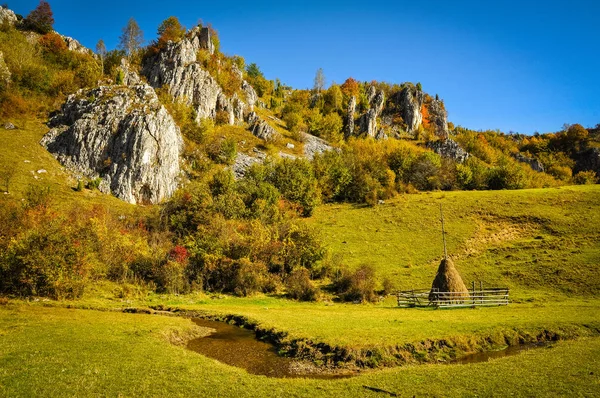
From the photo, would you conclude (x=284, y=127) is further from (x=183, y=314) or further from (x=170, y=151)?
(x=183, y=314)

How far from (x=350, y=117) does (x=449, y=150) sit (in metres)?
42.9

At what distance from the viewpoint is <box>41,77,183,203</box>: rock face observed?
246 ft

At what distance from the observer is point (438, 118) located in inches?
6683

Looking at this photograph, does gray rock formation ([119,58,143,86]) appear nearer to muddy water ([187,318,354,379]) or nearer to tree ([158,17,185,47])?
tree ([158,17,185,47])

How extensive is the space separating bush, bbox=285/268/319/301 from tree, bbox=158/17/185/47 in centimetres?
10688

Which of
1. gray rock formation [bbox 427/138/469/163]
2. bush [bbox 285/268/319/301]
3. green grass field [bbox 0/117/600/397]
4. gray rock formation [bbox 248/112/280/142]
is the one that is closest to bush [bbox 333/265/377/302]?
green grass field [bbox 0/117/600/397]

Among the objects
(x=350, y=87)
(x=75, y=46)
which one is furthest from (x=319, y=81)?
(x=75, y=46)

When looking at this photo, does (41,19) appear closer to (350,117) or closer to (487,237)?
(350,117)

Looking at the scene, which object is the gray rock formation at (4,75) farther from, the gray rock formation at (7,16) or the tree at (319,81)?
the tree at (319,81)

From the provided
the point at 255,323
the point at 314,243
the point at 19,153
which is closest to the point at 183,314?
the point at 255,323

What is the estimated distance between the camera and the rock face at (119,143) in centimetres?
7494

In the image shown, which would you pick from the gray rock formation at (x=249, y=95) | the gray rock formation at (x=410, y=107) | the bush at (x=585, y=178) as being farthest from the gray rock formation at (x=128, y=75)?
the bush at (x=585, y=178)

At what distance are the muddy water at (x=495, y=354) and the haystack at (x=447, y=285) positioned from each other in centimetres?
1453

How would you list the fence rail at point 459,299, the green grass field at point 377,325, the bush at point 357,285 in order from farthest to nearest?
the bush at point 357,285 → the fence rail at point 459,299 → the green grass field at point 377,325
